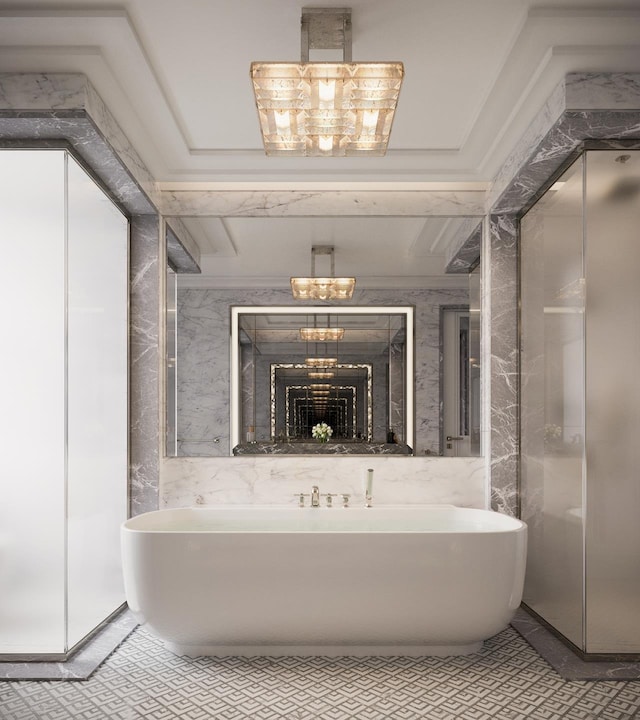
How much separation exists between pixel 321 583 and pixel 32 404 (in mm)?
1536

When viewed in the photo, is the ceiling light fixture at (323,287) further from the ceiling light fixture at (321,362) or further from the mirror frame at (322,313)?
the ceiling light fixture at (321,362)

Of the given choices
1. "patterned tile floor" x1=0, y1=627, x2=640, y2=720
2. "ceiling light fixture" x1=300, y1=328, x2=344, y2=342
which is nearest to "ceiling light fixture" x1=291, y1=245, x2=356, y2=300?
"ceiling light fixture" x1=300, y1=328, x2=344, y2=342

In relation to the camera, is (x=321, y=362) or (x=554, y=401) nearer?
(x=554, y=401)

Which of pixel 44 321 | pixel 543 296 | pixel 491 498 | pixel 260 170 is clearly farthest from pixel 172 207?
pixel 491 498

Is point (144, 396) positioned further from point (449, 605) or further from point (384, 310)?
point (449, 605)

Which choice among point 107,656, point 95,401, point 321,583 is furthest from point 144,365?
point 321,583

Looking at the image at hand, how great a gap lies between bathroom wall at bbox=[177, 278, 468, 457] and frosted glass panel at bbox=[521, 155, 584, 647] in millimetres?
556

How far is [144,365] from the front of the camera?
4.25 meters

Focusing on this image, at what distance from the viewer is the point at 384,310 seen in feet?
14.4

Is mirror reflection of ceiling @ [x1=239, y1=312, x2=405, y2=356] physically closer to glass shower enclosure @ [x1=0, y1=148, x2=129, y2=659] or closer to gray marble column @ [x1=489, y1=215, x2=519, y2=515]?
gray marble column @ [x1=489, y1=215, x2=519, y2=515]

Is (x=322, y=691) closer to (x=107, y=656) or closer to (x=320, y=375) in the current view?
(x=107, y=656)

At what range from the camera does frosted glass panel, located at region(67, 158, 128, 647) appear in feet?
10.8

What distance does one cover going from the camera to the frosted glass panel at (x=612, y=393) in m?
3.15

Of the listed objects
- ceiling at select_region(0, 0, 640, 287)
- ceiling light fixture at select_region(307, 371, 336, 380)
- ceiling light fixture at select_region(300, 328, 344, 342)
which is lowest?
ceiling light fixture at select_region(307, 371, 336, 380)
